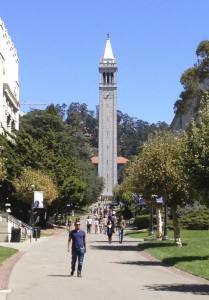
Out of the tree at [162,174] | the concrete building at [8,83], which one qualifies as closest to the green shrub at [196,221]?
the tree at [162,174]

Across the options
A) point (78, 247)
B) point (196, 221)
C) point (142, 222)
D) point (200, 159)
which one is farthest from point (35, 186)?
point (78, 247)

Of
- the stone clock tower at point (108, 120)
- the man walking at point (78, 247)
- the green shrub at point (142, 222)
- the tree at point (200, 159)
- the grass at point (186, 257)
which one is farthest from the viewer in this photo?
the stone clock tower at point (108, 120)

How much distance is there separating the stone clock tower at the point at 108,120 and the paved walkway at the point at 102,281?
121 meters

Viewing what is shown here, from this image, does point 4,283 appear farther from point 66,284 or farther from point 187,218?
point 187,218

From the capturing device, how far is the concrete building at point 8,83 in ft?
220

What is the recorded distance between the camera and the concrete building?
67.1 m

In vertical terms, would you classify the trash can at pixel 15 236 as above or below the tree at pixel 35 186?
below

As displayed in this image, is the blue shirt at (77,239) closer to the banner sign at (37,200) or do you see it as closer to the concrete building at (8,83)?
the banner sign at (37,200)

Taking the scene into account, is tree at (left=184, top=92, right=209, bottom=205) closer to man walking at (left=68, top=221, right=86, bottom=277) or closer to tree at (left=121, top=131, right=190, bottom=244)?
man walking at (left=68, top=221, right=86, bottom=277)

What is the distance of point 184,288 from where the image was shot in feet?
54.1

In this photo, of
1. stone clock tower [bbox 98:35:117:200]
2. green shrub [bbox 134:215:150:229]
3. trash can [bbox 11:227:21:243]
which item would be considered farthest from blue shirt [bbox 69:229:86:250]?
stone clock tower [bbox 98:35:117:200]

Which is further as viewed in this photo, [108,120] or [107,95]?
[107,95]

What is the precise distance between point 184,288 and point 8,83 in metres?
57.9

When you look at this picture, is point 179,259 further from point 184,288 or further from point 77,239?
point 184,288
